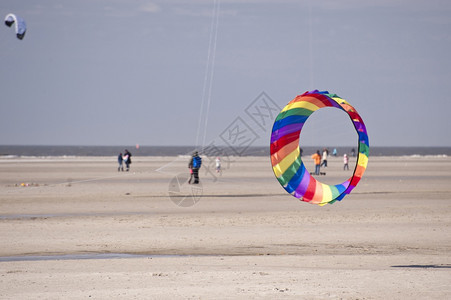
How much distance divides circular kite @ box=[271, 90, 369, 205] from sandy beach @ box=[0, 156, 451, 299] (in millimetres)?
1132

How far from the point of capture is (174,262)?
10.2 metres

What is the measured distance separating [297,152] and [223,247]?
2376 mm

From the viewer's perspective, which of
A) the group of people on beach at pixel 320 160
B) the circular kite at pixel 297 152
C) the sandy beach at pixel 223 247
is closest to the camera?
the sandy beach at pixel 223 247

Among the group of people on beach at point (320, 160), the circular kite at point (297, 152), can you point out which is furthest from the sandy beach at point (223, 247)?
the group of people on beach at point (320, 160)

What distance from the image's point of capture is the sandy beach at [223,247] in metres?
8.33

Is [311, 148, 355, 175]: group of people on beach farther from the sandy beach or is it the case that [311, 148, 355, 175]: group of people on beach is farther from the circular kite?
the circular kite

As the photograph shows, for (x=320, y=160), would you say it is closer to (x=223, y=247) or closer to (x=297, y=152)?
(x=223, y=247)

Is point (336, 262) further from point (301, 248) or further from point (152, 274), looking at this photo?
point (152, 274)

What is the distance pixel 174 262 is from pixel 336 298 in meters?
3.22

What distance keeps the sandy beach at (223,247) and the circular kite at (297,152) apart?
1132 mm

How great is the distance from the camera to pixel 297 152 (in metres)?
10.6

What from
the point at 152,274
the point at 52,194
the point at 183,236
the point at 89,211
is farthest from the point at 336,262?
the point at 52,194

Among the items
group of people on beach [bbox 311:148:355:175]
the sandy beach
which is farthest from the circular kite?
group of people on beach [bbox 311:148:355:175]

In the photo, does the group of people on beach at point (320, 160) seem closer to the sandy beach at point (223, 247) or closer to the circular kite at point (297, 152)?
the sandy beach at point (223, 247)
